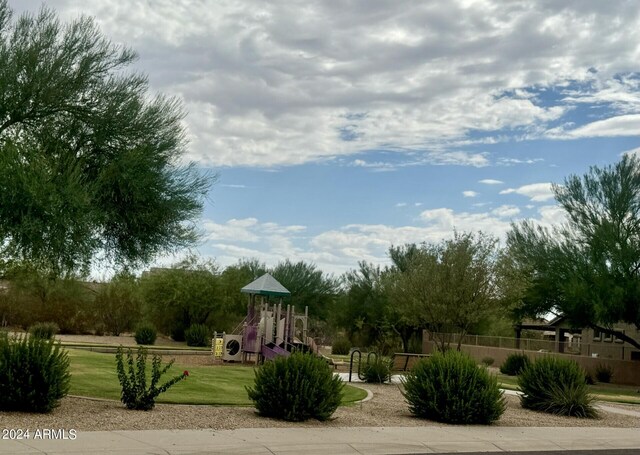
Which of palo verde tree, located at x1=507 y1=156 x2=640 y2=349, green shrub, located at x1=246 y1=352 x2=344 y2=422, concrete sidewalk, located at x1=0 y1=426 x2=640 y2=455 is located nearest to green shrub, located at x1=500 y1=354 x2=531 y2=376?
palo verde tree, located at x1=507 y1=156 x2=640 y2=349

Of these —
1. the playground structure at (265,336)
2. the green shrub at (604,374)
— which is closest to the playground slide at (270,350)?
the playground structure at (265,336)

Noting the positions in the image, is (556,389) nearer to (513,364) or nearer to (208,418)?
(208,418)

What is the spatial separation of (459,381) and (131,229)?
797 cm

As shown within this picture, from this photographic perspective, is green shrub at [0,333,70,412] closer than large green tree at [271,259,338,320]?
Yes

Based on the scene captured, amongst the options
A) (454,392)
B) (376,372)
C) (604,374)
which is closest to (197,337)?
(604,374)

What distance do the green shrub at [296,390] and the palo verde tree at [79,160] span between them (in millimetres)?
4780

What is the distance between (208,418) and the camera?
547 inches

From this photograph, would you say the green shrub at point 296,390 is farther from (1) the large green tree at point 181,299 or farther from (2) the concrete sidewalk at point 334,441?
(1) the large green tree at point 181,299

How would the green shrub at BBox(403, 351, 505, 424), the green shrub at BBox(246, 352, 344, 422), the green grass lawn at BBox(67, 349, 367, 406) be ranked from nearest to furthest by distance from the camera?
1. the green shrub at BBox(246, 352, 344, 422)
2. the green shrub at BBox(403, 351, 505, 424)
3. the green grass lawn at BBox(67, 349, 367, 406)

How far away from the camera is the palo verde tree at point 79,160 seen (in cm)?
1536

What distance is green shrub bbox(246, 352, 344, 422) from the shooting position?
14.4 m

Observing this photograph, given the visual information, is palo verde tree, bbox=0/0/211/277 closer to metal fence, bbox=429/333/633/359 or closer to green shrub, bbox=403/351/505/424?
green shrub, bbox=403/351/505/424

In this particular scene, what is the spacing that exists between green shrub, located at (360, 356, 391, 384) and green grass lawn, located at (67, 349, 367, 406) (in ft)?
7.15

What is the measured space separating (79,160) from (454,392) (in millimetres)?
9105
